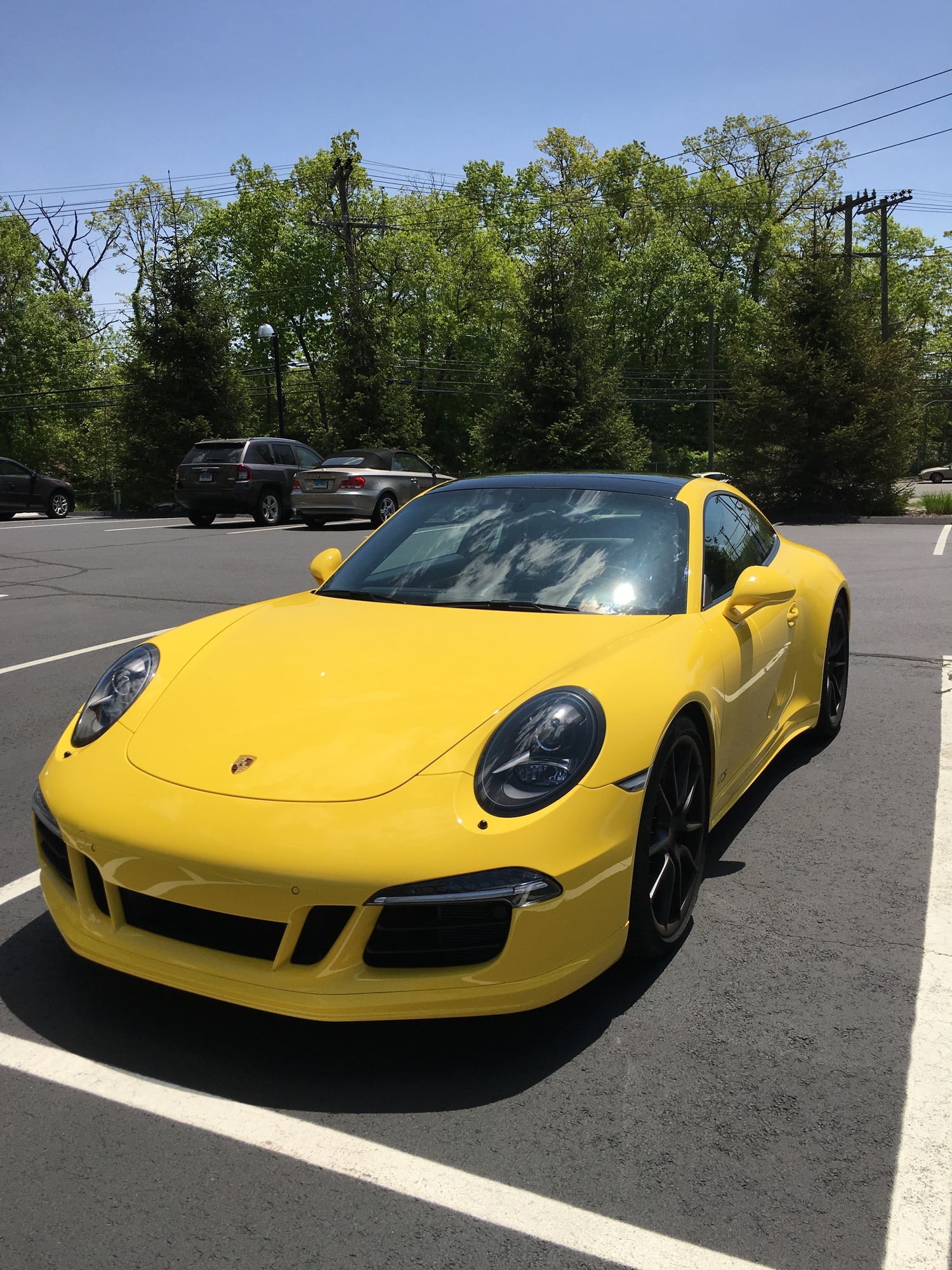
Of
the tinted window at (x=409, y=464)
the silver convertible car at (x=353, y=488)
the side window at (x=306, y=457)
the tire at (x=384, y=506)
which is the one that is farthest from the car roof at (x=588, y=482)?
the side window at (x=306, y=457)

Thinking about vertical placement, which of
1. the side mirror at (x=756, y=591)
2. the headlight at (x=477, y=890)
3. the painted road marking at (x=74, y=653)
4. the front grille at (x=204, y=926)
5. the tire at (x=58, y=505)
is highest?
the side mirror at (x=756, y=591)

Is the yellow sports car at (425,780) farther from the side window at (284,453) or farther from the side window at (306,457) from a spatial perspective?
the side window at (306,457)

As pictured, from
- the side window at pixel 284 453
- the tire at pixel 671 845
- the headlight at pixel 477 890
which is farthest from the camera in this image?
the side window at pixel 284 453

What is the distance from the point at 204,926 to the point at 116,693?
3.16 feet

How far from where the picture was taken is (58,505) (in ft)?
87.2

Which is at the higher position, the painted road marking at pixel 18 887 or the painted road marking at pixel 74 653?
the painted road marking at pixel 18 887

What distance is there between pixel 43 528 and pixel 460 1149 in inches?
801

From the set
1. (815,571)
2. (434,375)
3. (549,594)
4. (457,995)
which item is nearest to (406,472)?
(815,571)

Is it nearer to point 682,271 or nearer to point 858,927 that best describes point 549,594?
point 858,927

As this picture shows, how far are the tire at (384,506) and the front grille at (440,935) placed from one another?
1731cm

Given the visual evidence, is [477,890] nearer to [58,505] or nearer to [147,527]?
[147,527]

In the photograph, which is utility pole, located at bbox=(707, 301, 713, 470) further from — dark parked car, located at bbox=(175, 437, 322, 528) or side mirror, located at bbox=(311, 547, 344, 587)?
side mirror, located at bbox=(311, 547, 344, 587)

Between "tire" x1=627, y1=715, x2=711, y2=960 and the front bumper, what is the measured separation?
0.43ft

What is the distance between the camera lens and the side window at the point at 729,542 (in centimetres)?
395
